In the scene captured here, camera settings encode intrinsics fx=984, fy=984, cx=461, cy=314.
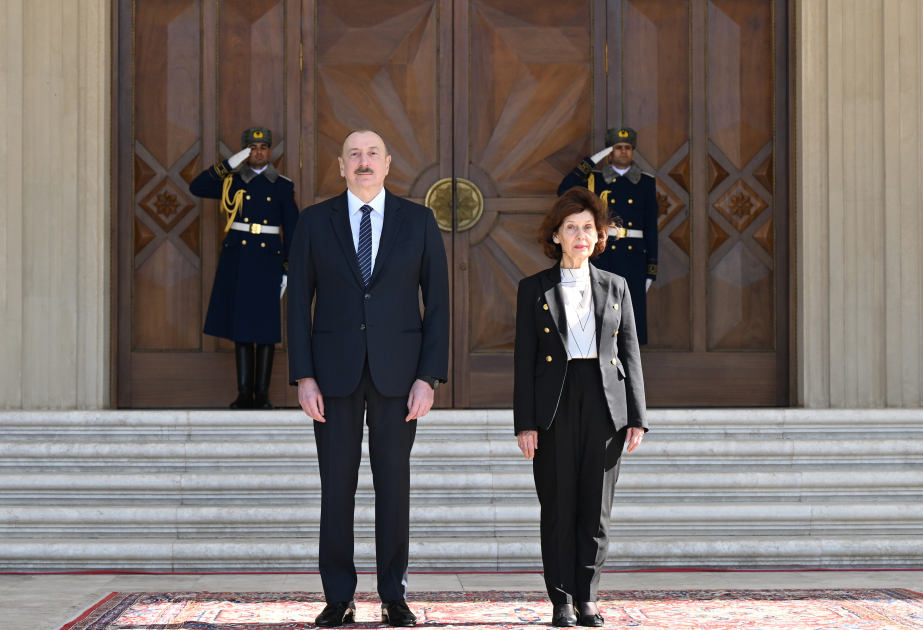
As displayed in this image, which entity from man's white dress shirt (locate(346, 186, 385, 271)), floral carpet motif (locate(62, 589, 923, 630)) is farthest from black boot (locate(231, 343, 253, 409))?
Result: man's white dress shirt (locate(346, 186, 385, 271))

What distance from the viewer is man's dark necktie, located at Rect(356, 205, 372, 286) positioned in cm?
356

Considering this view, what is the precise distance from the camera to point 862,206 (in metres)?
6.48

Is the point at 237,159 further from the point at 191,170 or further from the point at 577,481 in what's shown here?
the point at 577,481

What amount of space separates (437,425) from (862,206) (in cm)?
320

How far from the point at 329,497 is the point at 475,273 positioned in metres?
3.67

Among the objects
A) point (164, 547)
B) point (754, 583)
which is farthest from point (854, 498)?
point (164, 547)

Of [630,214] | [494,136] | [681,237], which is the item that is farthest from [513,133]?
[681,237]

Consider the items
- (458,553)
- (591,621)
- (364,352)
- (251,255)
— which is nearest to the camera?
(591,621)

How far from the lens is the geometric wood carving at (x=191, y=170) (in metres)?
6.86

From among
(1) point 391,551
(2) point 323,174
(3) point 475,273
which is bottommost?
(1) point 391,551

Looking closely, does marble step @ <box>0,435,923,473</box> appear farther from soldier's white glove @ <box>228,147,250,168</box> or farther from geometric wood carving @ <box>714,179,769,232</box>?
geometric wood carving @ <box>714,179,769,232</box>

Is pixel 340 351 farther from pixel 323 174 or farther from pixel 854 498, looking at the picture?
pixel 323 174

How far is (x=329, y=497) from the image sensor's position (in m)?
3.48

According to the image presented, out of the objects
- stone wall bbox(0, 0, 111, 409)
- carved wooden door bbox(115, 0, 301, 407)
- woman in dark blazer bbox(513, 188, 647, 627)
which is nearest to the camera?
woman in dark blazer bbox(513, 188, 647, 627)
